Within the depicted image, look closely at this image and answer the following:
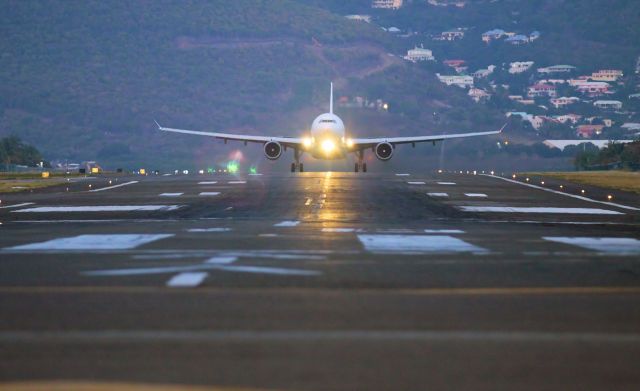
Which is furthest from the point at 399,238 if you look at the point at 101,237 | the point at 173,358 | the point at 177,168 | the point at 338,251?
the point at 177,168

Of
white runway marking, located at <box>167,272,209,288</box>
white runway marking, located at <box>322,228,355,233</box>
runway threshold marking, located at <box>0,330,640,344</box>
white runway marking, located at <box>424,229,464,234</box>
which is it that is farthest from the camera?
white runway marking, located at <box>322,228,355,233</box>

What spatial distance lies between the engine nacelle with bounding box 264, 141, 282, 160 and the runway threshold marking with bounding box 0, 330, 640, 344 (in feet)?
245

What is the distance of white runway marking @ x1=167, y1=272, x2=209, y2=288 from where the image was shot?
15.3 m

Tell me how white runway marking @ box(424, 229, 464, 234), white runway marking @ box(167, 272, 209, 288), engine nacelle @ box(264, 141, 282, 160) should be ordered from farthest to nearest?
engine nacelle @ box(264, 141, 282, 160), white runway marking @ box(424, 229, 464, 234), white runway marking @ box(167, 272, 209, 288)

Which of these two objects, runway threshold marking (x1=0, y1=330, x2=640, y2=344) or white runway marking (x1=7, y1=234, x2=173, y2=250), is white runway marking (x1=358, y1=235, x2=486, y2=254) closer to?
white runway marking (x1=7, y1=234, x2=173, y2=250)

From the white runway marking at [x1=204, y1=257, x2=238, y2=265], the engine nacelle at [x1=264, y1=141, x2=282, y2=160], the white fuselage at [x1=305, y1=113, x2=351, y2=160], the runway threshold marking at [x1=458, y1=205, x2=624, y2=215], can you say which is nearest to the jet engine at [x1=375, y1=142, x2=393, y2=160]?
the white fuselage at [x1=305, y1=113, x2=351, y2=160]

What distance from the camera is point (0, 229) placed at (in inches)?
1099

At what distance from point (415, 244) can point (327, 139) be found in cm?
6666

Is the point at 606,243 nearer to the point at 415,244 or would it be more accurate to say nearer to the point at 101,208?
the point at 415,244

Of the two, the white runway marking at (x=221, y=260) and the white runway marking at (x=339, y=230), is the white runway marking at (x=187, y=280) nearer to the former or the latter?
the white runway marking at (x=221, y=260)

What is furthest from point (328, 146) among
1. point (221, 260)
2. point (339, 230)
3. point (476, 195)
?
point (221, 260)

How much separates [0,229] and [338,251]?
10.2 meters

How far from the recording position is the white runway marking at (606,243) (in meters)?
21.4

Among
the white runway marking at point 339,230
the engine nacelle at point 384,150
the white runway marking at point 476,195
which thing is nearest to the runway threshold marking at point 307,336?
the white runway marking at point 339,230
